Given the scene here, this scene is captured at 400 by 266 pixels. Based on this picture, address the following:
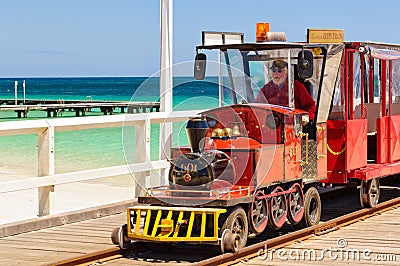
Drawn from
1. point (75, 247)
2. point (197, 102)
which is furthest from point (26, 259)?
point (197, 102)

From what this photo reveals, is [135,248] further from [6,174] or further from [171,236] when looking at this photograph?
[6,174]

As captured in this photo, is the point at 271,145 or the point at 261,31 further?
the point at 261,31

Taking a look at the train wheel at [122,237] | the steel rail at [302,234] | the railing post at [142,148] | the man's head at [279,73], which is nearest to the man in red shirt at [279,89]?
the man's head at [279,73]

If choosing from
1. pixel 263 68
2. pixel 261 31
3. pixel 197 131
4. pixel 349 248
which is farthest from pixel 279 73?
pixel 349 248

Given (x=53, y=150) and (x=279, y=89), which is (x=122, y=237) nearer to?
(x=53, y=150)

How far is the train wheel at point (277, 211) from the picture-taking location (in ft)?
31.1

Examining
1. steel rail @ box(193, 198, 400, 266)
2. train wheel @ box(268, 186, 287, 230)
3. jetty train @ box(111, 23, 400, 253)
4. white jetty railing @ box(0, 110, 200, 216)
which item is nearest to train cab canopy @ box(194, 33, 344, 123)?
jetty train @ box(111, 23, 400, 253)

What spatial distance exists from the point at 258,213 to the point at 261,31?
2312 millimetres

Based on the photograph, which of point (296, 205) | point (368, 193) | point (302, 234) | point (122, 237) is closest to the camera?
point (122, 237)

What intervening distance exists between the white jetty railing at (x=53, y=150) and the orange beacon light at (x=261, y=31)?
43.5 inches

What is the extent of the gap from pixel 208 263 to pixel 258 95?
2732 mm

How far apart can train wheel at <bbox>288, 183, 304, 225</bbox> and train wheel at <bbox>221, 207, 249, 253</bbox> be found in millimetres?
1036

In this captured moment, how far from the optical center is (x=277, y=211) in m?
9.63

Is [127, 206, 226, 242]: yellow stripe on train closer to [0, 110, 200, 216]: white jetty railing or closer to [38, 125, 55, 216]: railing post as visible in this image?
[0, 110, 200, 216]: white jetty railing
